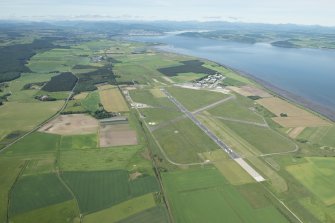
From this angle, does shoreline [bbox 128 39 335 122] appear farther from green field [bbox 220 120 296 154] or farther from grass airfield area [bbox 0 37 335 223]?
green field [bbox 220 120 296 154]

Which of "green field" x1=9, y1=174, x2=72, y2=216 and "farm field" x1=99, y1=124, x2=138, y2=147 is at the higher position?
"green field" x1=9, y1=174, x2=72, y2=216

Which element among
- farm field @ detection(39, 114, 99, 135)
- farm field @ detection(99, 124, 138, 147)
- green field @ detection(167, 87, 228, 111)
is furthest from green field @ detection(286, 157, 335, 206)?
farm field @ detection(39, 114, 99, 135)

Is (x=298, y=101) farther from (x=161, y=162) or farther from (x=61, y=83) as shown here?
(x=61, y=83)

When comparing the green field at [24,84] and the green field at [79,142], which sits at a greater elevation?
the green field at [79,142]

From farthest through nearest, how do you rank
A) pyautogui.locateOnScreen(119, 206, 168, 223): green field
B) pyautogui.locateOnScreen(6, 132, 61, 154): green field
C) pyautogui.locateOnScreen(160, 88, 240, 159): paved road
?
pyautogui.locateOnScreen(160, 88, 240, 159): paved road
pyautogui.locateOnScreen(6, 132, 61, 154): green field
pyautogui.locateOnScreen(119, 206, 168, 223): green field

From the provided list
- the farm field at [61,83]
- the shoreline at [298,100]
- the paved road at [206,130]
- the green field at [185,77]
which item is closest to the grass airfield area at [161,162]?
the paved road at [206,130]

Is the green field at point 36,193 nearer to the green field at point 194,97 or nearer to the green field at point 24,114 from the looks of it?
the green field at point 24,114
